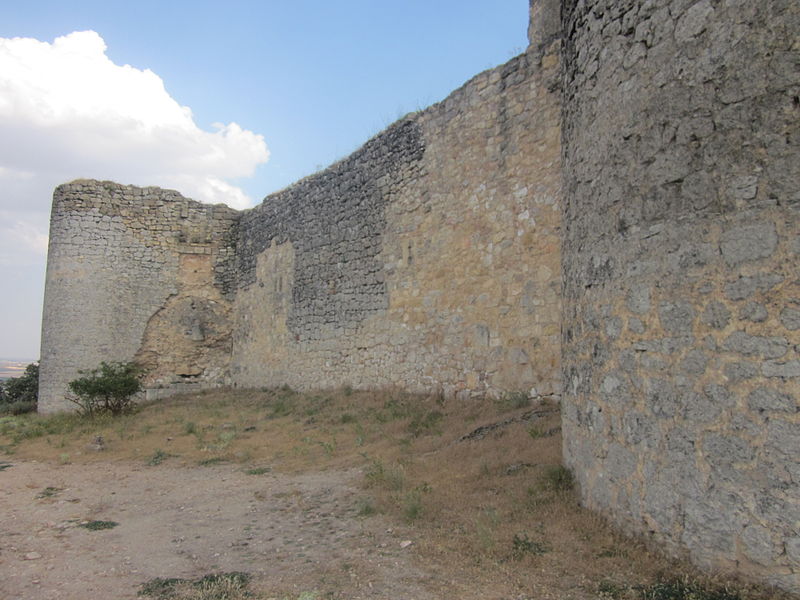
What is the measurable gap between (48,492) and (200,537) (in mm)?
2914

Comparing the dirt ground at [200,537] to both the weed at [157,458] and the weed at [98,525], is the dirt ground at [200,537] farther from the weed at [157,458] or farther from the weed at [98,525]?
the weed at [157,458]

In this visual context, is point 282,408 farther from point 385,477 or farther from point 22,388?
point 22,388

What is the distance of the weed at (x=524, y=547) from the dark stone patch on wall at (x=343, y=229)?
23.9ft

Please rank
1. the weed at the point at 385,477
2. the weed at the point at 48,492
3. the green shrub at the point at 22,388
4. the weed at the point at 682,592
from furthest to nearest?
1. the green shrub at the point at 22,388
2. the weed at the point at 48,492
3. the weed at the point at 385,477
4. the weed at the point at 682,592

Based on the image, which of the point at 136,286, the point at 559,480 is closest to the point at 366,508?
the point at 559,480

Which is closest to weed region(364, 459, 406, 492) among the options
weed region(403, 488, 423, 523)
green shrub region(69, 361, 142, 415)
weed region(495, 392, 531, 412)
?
weed region(403, 488, 423, 523)

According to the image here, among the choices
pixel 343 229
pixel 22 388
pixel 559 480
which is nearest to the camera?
pixel 559 480

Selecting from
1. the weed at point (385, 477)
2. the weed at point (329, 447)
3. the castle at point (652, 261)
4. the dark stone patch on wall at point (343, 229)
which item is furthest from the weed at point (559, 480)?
the dark stone patch on wall at point (343, 229)

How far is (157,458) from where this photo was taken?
770cm

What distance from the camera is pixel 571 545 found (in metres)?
3.36

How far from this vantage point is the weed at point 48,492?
19.9ft

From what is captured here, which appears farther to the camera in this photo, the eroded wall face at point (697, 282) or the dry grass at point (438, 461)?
the dry grass at point (438, 461)

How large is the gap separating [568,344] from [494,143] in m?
5.05

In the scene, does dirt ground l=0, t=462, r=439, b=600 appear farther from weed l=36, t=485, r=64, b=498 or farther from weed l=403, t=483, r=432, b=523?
weed l=403, t=483, r=432, b=523
